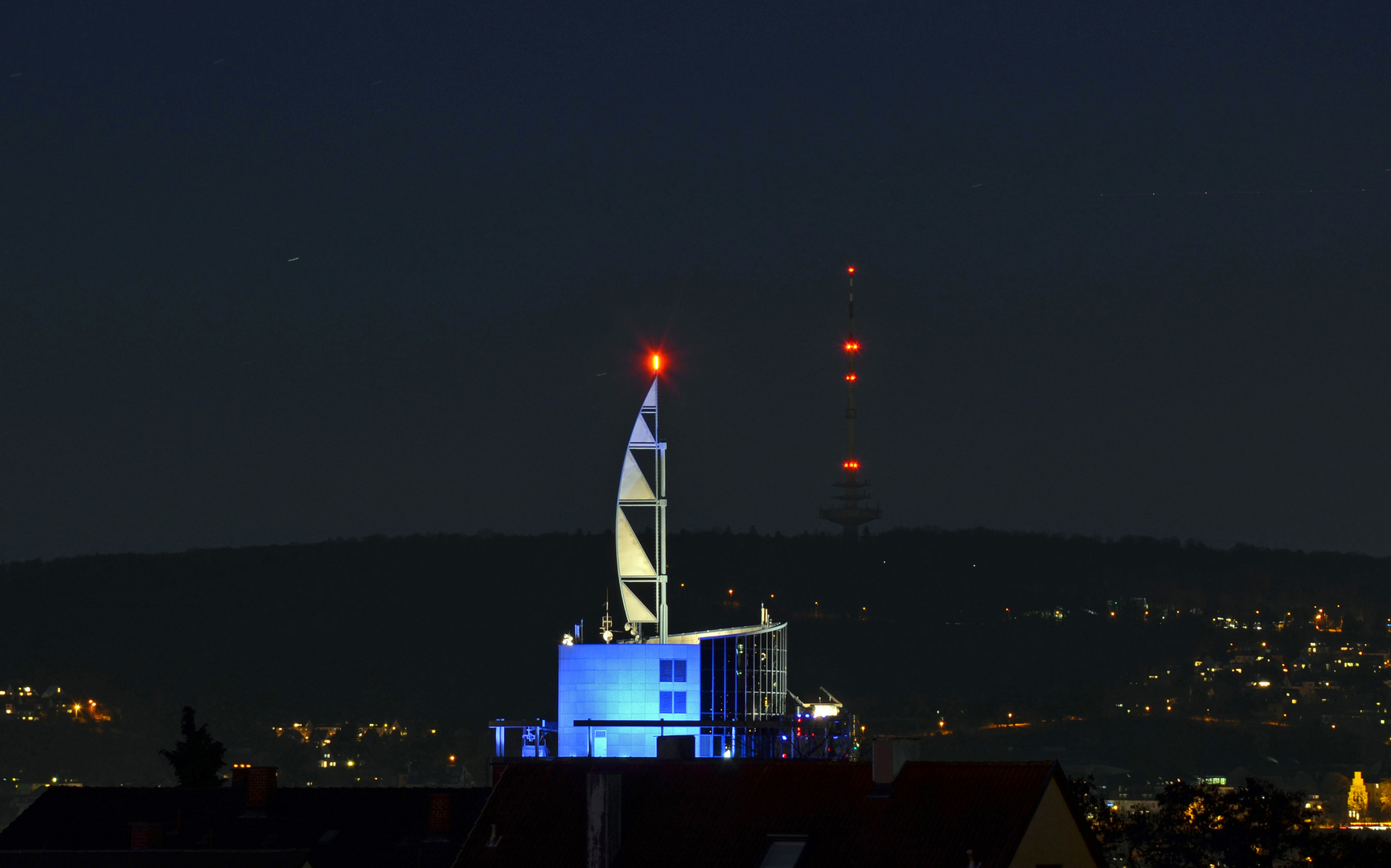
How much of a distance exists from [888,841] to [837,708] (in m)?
90.6

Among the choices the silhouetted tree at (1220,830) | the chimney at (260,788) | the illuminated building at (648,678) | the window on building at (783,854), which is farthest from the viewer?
the illuminated building at (648,678)

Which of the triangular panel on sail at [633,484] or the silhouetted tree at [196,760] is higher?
the triangular panel on sail at [633,484]

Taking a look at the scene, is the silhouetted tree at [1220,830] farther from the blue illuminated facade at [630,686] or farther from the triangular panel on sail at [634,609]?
the triangular panel on sail at [634,609]

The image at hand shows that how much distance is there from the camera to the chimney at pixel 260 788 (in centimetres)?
6744

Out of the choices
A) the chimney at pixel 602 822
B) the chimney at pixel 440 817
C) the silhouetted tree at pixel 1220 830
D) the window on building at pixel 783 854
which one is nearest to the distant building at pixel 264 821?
the chimney at pixel 440 817

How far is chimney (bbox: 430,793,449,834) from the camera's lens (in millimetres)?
64438

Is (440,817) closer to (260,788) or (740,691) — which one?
(260,788)

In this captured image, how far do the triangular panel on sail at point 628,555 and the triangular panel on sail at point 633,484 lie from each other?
0.94 m

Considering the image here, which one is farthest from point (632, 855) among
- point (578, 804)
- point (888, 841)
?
point (888, 841)

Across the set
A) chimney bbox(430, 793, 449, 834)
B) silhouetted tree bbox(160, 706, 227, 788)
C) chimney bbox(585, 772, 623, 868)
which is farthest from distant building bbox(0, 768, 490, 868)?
silhouetted tree bbox(160, 706, 227, 788)

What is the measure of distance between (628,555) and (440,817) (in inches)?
2402

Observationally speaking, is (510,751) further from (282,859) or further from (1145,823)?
(282,859)

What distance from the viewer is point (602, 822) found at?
173 ft

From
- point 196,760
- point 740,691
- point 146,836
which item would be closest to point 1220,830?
point 146,836
